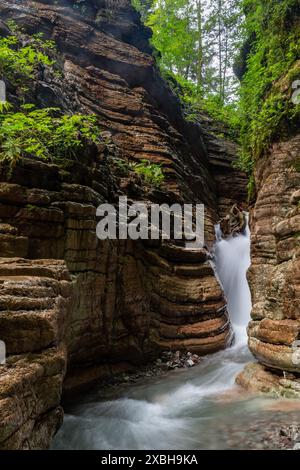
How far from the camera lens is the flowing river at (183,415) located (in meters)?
4.68

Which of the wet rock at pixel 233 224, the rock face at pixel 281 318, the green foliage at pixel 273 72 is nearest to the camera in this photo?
the rock face at pixel 281 318

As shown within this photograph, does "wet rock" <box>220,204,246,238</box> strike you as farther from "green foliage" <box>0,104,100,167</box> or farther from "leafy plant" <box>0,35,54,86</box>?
"leafy plant" <box>0,35,54,86</box>

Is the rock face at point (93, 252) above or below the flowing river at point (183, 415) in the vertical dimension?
above

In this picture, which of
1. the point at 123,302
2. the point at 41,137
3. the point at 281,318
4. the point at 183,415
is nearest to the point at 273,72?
the point at 41,137

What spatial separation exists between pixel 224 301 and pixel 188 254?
1973 mm

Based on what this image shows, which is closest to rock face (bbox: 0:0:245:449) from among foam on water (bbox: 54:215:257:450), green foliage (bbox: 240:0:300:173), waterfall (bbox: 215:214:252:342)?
foam on water (bbox: 54:215:257:450)

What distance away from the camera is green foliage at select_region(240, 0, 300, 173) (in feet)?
35.6

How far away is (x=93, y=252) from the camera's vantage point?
725 centimetres

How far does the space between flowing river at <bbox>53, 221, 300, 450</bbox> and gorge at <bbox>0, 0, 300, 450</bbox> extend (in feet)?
0.11

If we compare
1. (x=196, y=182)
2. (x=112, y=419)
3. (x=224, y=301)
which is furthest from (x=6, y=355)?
(x=196, y=182)

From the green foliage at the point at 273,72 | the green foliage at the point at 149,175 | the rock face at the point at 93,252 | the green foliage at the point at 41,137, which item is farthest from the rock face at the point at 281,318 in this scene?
the green foliage at the point at 149,175

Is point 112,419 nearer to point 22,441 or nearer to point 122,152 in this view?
point 22,441

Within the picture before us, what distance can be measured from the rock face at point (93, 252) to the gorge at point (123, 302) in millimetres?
30

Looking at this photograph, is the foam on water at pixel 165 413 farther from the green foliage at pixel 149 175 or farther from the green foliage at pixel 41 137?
the green foliage at pixel 149 175
